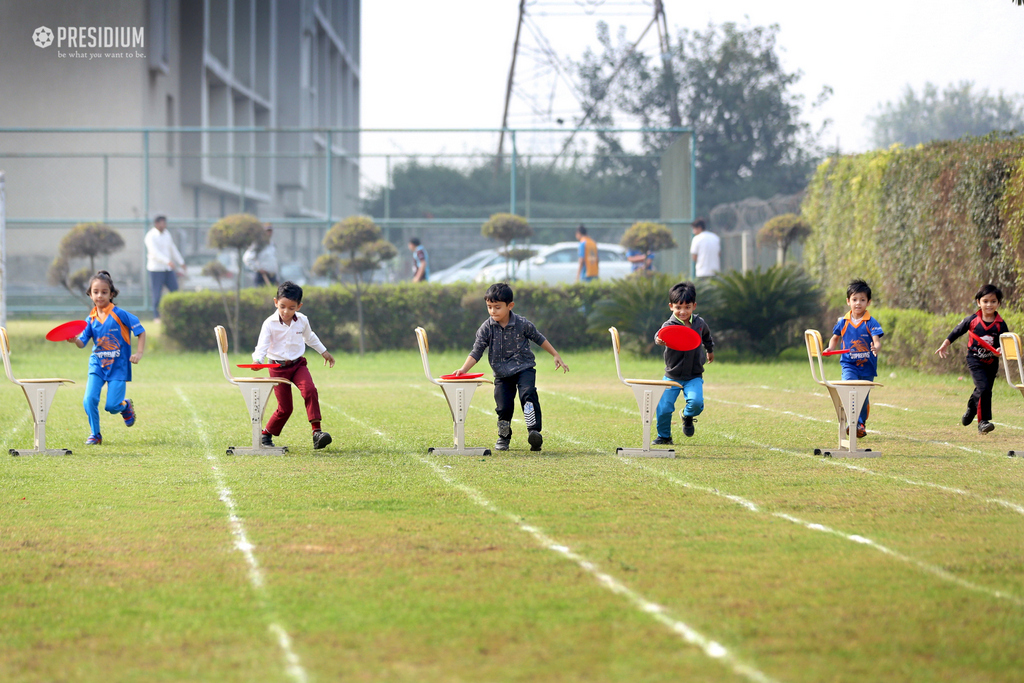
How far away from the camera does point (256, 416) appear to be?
27.8ft

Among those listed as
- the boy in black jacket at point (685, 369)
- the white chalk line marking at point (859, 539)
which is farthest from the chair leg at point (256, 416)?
the boy in black jacket at point (685, 369)

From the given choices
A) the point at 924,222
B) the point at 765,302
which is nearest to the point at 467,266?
the point at 765,302

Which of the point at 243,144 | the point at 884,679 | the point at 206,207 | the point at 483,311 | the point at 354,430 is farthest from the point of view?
the point at 243,144

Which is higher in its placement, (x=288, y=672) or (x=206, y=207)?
(x=206, y=207)

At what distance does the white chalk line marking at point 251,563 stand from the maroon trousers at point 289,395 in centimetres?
57

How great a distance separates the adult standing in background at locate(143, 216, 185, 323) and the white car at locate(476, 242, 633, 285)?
599 cm

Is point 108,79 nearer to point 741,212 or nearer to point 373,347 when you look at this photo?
point 373,347

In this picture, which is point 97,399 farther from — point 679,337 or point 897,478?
point 897,478

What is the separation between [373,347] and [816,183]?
29.9ft

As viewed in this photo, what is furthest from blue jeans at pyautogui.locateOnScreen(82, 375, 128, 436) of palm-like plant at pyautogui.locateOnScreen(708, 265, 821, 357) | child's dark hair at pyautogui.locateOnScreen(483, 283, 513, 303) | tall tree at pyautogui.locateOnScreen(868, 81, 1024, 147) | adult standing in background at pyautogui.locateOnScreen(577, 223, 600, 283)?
tall tree at pyautogui.locateOnScreen(868, 81, 1024, 147)

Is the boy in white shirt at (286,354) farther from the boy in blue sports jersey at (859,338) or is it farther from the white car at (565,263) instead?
the white car at (565,263)

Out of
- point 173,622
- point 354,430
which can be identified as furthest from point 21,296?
point 173,622

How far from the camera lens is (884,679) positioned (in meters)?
3.48

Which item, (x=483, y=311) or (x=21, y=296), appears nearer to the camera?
(x=483, y=311)
